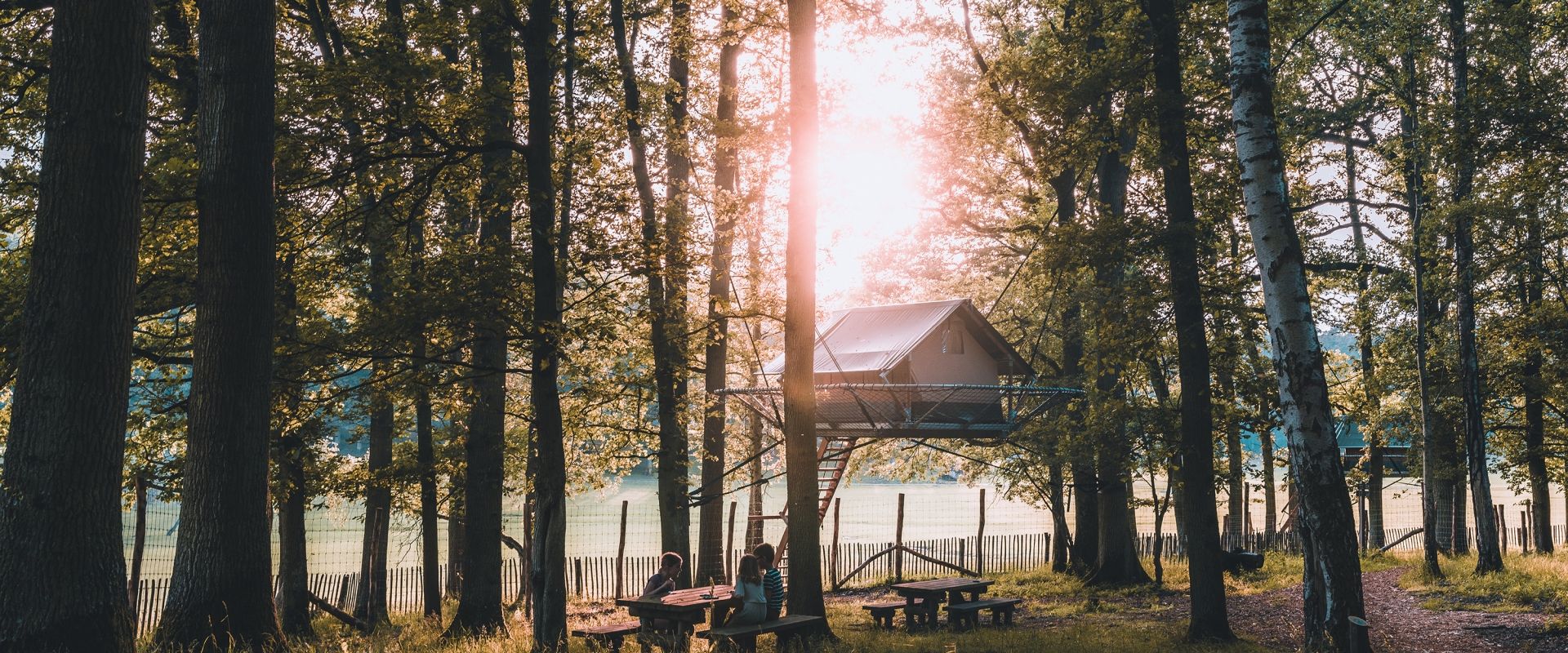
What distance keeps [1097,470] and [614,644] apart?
1145 cm

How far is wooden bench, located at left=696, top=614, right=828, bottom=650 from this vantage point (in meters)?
Answer: 10.4

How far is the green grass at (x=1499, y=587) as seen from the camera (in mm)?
15633

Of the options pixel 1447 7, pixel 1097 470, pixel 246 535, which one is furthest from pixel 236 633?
pixel 1447 7

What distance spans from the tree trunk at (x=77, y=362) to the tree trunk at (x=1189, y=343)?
1011cm

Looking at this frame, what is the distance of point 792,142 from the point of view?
12375 mm

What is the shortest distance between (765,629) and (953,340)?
38.8 ft

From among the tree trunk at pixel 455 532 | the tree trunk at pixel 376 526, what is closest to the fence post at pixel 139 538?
the tree trunk at pixel 376 526

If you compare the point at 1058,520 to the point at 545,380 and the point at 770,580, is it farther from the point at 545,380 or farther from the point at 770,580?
the point at 545,380

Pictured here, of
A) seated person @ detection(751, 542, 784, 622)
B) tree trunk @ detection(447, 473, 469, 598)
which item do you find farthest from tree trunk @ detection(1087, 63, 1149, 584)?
tree trunk @ detection(447, 473, 469, 598)

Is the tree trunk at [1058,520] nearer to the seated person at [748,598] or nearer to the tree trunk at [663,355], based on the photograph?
the tree trunk at [663,355]

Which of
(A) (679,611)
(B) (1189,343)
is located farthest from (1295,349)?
(A) (679,611)

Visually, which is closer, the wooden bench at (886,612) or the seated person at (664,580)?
the seated person at (664,580)

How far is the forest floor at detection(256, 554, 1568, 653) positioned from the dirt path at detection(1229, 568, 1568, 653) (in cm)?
2

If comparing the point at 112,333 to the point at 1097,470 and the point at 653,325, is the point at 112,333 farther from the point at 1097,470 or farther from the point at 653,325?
the point at 1097,470
